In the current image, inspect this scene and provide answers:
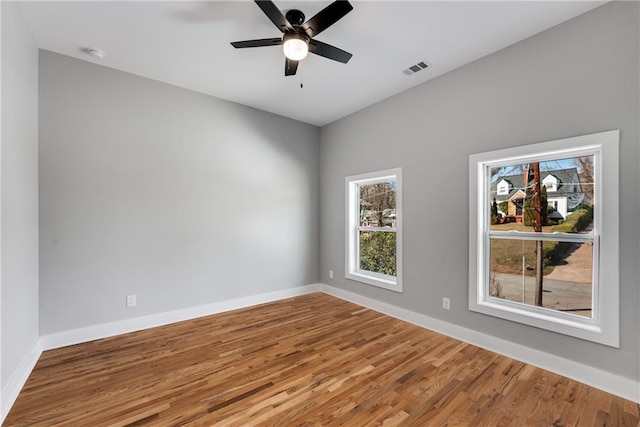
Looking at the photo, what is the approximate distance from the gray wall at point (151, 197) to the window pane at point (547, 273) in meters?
2.88

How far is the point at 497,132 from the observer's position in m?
2.73

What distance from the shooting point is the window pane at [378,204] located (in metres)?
3.99

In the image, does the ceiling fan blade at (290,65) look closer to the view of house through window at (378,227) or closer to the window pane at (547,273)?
the view of house through window at (378,227)

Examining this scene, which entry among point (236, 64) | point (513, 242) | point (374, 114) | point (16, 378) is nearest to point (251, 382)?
point (16, 378)

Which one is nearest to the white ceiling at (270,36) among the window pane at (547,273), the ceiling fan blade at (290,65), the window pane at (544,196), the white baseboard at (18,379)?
the ceiling fan blade at (290,65)

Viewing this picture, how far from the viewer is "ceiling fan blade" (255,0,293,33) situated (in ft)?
5.96

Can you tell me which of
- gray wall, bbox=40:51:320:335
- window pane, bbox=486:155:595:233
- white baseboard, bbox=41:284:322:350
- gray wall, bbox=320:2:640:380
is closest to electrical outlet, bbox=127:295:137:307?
gray wall, bbox=40:51:320:335

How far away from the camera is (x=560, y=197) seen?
8.09 ft

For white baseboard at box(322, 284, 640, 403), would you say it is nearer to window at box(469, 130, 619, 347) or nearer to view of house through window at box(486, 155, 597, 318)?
window at box(469, 130, 619, 347)

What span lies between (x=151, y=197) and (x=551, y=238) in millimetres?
4201

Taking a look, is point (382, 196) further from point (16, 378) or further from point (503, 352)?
point (16, 378)

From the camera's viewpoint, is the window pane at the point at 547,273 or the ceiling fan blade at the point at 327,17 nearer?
the ceiling fan blade at the point at 327,17

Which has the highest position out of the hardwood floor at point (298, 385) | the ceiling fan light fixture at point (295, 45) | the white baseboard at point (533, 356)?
the ceiling fan light fixture at point (295, 45)

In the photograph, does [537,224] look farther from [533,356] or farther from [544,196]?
[533,356]
